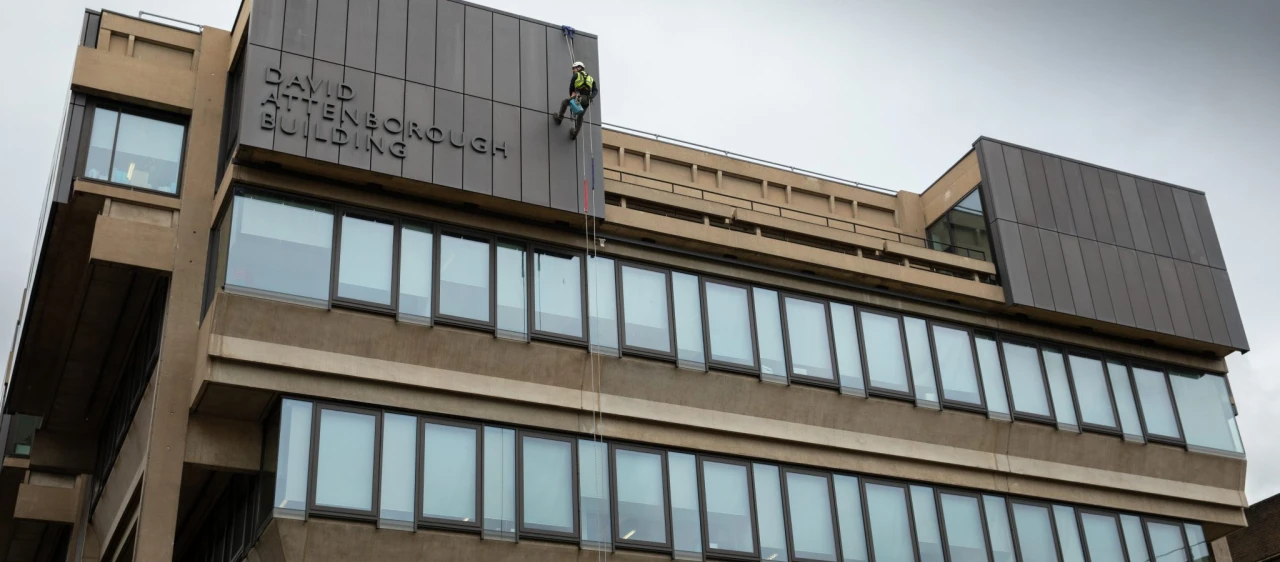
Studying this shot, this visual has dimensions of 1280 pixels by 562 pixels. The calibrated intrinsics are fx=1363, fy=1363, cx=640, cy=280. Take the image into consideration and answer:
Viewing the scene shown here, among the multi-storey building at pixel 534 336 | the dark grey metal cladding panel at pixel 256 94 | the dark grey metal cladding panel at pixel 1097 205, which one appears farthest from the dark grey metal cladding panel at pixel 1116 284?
the dark grey metal cladding panel at pixel 256 94

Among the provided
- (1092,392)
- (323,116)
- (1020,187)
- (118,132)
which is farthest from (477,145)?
(1092,392)

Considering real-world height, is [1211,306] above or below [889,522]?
above

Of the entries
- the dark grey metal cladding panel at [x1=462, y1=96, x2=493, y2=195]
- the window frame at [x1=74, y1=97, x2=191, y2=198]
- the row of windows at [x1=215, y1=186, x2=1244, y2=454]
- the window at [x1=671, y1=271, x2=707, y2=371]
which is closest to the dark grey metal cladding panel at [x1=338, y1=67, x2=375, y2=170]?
the row of windows at [x1=215, y1=186, x2=1244, y2=454]

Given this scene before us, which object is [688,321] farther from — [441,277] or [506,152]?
[441,277]

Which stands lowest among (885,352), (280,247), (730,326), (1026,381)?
(1026,381)

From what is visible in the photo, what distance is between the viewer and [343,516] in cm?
2409

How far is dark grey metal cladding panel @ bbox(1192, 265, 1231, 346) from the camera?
34838mm

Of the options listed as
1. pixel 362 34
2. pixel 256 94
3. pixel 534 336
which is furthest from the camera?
pixel 362 34

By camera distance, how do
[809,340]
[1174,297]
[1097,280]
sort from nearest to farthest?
[809,340] → [1097,280] → [1174,297]

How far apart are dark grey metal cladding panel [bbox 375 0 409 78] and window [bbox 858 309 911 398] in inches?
470

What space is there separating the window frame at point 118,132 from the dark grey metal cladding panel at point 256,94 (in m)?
2.54

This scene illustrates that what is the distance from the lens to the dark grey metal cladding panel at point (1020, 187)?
33.9 metres

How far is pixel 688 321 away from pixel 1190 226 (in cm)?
1522

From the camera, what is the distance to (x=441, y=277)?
27.2 metres
